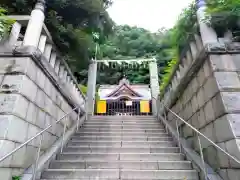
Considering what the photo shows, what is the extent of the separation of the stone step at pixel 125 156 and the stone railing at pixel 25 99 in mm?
431

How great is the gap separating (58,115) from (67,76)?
1.47 meters

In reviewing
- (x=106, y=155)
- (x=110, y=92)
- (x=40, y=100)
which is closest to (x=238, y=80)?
(x=106, y=155)

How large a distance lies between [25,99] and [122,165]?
218cm

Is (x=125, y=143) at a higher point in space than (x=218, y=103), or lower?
lower

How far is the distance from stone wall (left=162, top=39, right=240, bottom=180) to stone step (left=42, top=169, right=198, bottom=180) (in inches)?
21.4

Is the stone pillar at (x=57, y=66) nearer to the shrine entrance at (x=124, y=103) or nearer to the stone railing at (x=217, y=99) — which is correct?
the stone railing at (x=217, y=99)

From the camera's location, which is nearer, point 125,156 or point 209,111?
point 209,111

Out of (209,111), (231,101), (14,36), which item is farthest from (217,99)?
(14,36)

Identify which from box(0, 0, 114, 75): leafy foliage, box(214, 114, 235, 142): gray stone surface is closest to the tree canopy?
box(0, 0, 114, 75): leafy foliage

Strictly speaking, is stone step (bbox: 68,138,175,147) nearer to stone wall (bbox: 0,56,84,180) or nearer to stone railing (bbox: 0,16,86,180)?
stone railing (bbox: 0,16,86,180)

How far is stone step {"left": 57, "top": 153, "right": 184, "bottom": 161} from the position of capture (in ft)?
12.9

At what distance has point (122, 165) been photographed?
3.62m

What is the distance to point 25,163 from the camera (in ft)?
10.2

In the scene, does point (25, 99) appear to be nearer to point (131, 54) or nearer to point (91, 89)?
point (91, 89)
